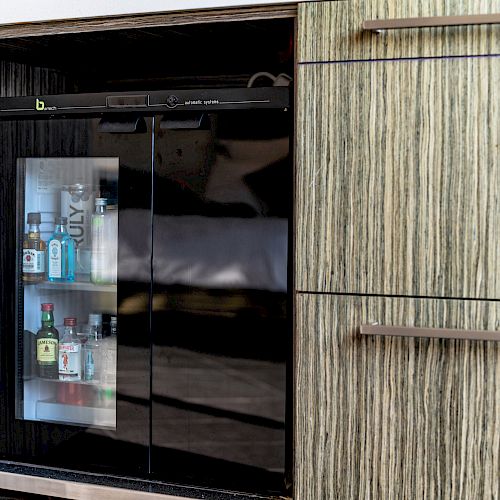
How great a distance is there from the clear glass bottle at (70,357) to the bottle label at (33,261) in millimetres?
129

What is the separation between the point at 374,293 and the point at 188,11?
0.62m

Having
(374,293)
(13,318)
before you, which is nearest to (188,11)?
(374,293)

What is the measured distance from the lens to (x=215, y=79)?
1.95 metres

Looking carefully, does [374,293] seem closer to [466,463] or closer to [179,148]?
[466,463]

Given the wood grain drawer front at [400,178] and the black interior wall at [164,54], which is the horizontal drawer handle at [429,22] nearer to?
the wood grain drawer front at [400,178]

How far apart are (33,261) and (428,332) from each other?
2.72 ft

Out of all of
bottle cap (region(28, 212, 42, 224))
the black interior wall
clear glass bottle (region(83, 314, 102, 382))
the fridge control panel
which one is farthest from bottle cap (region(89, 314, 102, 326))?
the black interior wall

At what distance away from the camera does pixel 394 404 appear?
1343 millimetres

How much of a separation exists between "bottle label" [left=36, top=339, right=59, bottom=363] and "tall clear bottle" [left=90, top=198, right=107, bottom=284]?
167 mm

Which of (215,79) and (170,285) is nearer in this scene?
(170,285)

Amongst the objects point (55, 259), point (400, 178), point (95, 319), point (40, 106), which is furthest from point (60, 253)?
point (400, 178)

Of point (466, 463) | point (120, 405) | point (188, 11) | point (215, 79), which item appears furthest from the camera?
point (215, 79)

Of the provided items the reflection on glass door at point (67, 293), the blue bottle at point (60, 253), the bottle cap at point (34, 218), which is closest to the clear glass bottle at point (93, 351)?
the reflection on glass door at point (67, 293)

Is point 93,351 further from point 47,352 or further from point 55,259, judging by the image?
point 55,259
